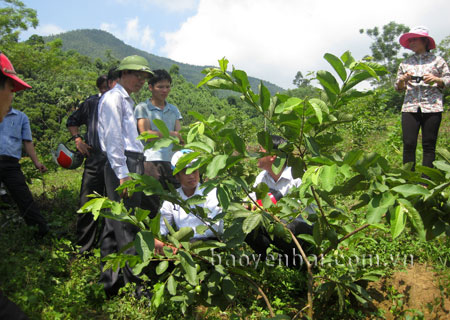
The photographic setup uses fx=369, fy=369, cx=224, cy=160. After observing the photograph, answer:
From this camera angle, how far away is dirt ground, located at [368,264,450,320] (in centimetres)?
249

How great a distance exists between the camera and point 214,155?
4.81 feet

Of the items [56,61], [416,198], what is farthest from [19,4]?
[416,198]

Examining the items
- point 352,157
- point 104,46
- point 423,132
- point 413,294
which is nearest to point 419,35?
point 423,132

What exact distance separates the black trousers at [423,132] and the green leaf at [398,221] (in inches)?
116

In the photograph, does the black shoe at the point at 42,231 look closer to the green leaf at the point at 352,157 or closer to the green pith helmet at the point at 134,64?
the green pith helmet at the point at 134,64

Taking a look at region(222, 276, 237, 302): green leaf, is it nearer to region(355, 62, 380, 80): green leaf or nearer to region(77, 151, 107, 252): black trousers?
region(355, 62, 380, 80): green leaf

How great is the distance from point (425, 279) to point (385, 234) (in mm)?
717

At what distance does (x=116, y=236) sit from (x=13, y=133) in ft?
6.31

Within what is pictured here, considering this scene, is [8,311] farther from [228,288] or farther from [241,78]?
[241,78]

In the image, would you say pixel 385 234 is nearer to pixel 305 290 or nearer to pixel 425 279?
pixel 425 279

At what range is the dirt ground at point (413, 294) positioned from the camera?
2.49m

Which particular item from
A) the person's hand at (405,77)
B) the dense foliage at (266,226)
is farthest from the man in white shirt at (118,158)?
the person's hand at (405,77)

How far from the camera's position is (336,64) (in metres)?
1.36

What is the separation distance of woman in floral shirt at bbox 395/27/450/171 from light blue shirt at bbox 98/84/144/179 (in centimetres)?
283
